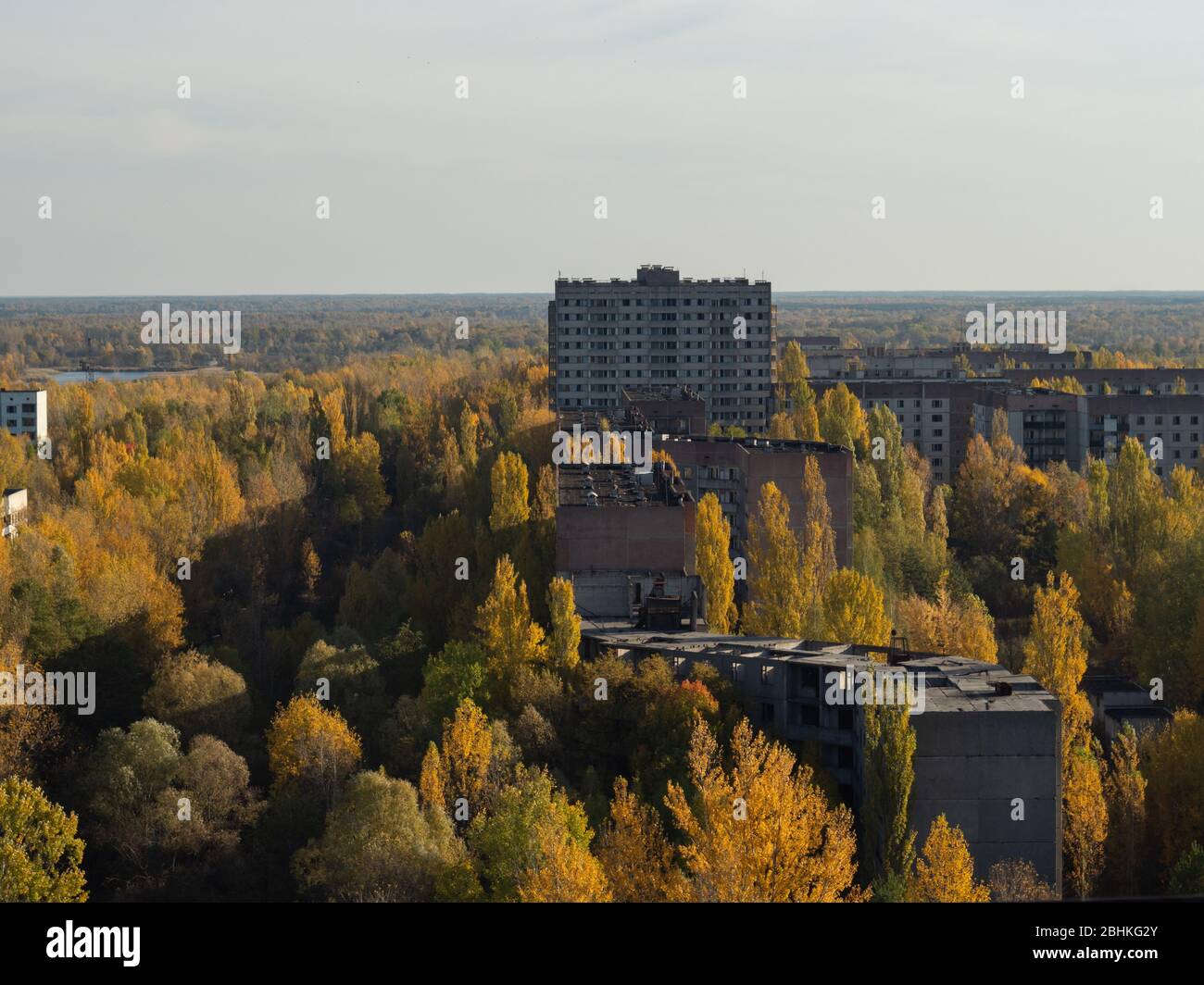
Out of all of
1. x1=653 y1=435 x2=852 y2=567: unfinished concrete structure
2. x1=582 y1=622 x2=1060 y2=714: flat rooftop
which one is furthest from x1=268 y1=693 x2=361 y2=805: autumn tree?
x1=653 y1=435 x2=852 y2=567: unfinished concrete structure

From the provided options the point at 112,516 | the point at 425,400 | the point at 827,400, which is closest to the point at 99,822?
the point at 112,516

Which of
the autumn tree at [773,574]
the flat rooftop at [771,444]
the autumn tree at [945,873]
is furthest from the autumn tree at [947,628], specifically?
the autumn tree at [945,873]

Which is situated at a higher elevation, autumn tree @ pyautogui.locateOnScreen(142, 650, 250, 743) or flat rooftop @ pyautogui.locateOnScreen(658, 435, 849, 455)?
flat rooftop @ pyautogui.locateOnScreen(658, 435, 849, 455)

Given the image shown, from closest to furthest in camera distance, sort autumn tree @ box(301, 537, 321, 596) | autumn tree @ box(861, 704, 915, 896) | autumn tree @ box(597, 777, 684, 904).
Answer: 1. autumn tree @ box(597, 777, 684, 904)
2. autumn tree @ box(861, 704, 915, 896)
3. autumn tree @ box(301, 537, 321, 596)

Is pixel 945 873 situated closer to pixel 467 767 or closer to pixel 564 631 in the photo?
pixel 467 767

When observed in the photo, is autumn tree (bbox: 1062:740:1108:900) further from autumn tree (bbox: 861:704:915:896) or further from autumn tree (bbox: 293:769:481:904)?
autumn tree (bbox: 293:769:481:904)
